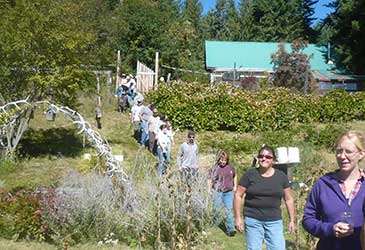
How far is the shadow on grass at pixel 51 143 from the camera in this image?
13922mm

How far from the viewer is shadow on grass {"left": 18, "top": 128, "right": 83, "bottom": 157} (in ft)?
45.7

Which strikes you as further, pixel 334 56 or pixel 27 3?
pixel 334 56

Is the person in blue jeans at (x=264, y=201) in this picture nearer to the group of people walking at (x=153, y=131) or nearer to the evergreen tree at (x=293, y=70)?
the group of people walking at (x=153, y=131)

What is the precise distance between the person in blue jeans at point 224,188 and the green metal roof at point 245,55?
87.4 ft

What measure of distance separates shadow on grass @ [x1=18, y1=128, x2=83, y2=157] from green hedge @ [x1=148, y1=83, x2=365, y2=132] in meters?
3.14

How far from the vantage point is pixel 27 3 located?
13016 mm

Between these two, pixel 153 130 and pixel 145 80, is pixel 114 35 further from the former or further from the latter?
pixel 153 130

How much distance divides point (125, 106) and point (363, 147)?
1529cm

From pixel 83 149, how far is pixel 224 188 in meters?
7.47

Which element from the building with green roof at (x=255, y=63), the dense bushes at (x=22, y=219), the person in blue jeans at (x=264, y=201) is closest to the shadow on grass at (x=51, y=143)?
the dense bushes at (x=22, y=219)

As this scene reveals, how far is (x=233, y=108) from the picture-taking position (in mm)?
17125

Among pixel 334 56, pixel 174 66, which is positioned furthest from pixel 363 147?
pixel 334 56

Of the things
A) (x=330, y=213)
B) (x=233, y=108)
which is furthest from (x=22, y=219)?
(x=233, y=108)

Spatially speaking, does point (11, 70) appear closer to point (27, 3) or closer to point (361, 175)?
point (27, 3)
